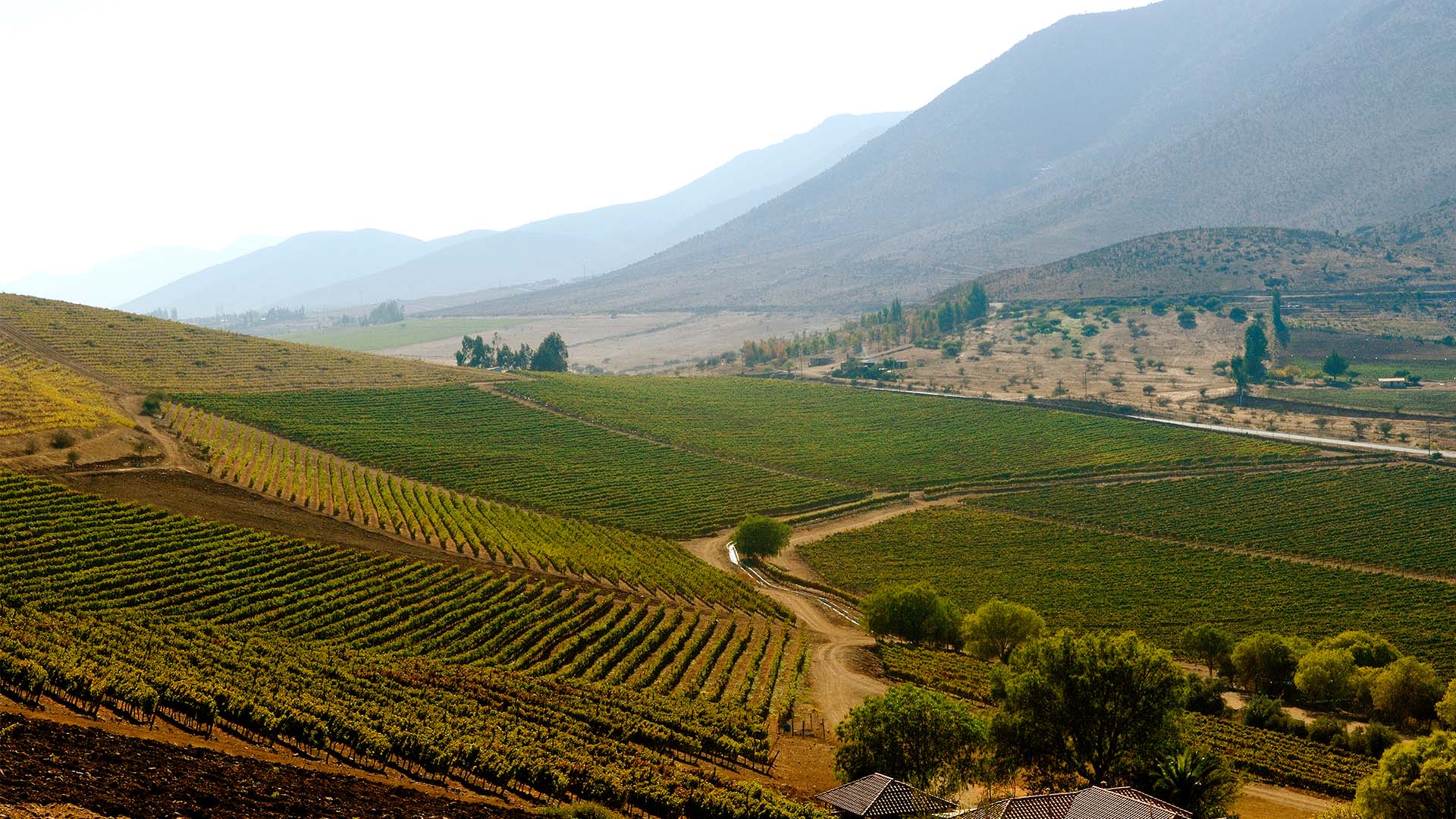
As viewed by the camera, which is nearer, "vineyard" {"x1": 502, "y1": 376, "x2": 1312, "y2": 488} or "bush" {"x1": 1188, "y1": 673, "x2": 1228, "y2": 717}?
"bush" {"x1": 1188, "y1": 673, "x2": 1228, "y2": 717}

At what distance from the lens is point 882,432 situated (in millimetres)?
141125

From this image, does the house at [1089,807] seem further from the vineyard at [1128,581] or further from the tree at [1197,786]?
the vineyard at [1128,581]

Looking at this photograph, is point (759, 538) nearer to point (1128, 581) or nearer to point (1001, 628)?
point (1001, 628)

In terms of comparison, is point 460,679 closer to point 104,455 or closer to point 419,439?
point 104,455

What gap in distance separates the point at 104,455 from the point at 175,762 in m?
53.4

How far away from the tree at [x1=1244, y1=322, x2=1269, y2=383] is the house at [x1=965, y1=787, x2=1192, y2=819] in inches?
6208

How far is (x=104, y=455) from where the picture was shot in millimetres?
73562

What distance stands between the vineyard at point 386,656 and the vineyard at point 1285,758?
21.0 metres

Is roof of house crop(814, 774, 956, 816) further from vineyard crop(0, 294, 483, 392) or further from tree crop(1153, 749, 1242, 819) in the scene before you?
vineyard crop(0, 294, 483, 392)

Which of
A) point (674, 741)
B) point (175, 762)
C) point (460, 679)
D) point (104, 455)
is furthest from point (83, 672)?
point (104, 455)

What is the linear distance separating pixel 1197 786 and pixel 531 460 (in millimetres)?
88374

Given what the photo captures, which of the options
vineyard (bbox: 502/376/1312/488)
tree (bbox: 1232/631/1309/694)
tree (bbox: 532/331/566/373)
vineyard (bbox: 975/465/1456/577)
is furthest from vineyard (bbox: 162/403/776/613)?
tree (bbox: 532/331/566/373)

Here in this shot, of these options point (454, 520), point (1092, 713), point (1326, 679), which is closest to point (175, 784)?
point (1092, 713)

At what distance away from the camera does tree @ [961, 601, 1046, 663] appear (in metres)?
68.0
